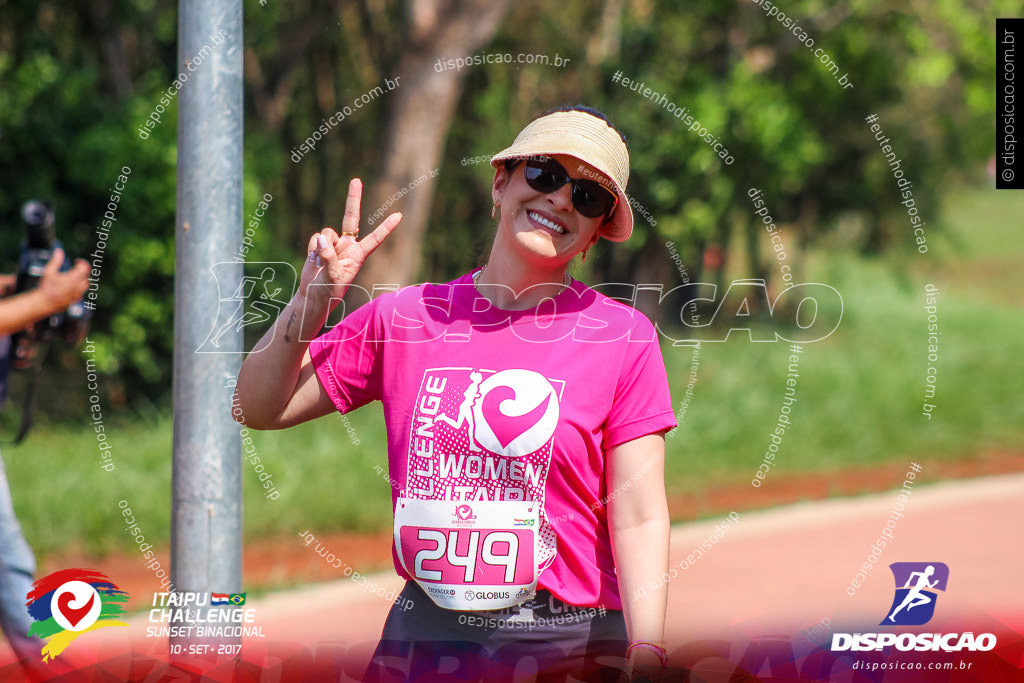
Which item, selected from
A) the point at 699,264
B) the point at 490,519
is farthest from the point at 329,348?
the point at 699,264

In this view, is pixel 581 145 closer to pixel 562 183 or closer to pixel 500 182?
pixel 562 183

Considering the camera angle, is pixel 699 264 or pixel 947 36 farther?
pixel 699 264

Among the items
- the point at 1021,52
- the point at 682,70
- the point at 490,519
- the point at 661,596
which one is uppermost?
the point at 682,70

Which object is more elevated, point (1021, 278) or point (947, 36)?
point (947, 36)

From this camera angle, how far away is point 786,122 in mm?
10477

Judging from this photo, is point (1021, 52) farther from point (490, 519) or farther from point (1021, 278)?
point (1021, 278)

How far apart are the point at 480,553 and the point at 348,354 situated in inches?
19.1

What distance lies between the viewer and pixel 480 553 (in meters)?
2.10

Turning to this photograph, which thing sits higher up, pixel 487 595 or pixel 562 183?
pixel 562 183

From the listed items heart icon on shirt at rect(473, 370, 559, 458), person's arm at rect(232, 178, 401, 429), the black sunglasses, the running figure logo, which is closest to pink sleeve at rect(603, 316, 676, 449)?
heart icon on shirt at rect(473, 370, 559, 458)

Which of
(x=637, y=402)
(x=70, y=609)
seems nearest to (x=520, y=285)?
(x=637, y=402)

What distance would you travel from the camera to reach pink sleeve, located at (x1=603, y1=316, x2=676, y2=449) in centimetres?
208

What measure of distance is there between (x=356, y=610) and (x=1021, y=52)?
374 centimetres

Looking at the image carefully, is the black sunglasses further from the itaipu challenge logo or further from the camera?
the itaipu challenge logo
